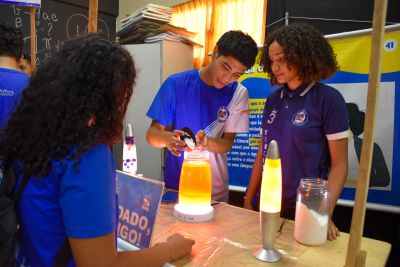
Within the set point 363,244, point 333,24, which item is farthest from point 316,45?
point 333,24

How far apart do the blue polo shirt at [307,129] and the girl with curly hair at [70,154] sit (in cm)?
86

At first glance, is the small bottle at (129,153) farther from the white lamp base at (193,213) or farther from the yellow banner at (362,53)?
the yellow banner at (362,53)

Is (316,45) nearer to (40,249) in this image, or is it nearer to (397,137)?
(397,137)

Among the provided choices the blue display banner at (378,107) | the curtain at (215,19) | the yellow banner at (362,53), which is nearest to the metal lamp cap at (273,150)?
the blue display banner at (378,107)

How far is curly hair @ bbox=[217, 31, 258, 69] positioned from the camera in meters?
1.51

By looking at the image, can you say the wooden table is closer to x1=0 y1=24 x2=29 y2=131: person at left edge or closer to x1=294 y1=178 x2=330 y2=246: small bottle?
x1=294 y1=178 x2=330 y2=246: small bottle

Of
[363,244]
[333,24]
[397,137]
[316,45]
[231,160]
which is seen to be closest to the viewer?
[363,244]

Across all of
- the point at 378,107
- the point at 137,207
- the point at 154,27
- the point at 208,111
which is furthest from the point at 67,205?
the point at 154,27

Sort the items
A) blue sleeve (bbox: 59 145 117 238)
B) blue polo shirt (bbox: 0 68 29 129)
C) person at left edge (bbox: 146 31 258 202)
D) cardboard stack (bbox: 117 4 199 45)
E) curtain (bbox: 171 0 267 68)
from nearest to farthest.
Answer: blue sleeve (bbox: 59 145 117 238) → person at left edge (bbox: 146 31 258 202) → blue polo shirt (bbox: 0 68 29 129) → curtain (bbox: 171 0 267 68) → cardboard stack (bbox: 117 4 199 45)

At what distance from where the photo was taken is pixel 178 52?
3.05 meters

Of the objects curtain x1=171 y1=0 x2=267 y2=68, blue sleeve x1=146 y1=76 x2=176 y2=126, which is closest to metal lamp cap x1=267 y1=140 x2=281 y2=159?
blue sleeve x1=146 y1=76 x2=176 y2=126

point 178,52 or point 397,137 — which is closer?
point 397,137

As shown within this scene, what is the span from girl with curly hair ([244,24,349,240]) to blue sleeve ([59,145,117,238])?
3.09 feet

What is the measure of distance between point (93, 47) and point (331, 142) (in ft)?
3.29
